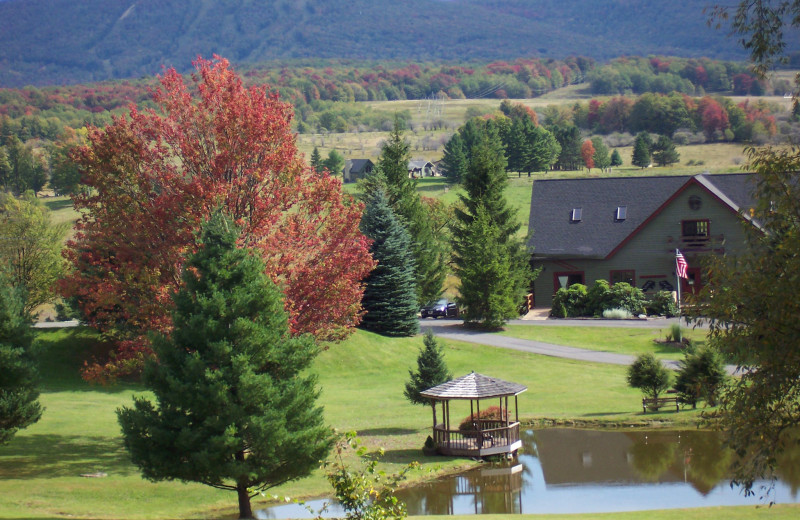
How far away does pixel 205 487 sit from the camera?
73.4ft

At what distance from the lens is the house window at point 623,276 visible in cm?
5488

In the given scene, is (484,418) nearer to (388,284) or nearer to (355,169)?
(388,284)

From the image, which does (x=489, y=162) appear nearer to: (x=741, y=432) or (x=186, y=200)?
(x=186, y=200)

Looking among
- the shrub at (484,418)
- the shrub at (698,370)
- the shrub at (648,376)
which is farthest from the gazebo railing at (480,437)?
the shrub at (698,370)

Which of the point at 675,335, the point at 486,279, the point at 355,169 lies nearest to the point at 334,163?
the point at 355,169

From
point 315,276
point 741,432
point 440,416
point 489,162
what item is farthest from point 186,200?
point 489,162

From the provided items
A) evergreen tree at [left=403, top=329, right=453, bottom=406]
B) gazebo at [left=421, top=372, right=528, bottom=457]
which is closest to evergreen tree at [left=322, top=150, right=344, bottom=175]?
evergreen tree at [left=403, top=329, right=453, bottom=406]

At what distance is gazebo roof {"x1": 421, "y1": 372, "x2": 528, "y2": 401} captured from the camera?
25.5 m

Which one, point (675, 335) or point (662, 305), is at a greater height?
point (662, 305)

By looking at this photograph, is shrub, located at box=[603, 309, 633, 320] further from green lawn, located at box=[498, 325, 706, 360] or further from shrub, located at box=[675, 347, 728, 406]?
shrub, located at box=[675, 347, 728, 406]

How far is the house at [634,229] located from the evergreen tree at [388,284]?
36.7 ft

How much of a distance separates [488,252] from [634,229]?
44.4ft

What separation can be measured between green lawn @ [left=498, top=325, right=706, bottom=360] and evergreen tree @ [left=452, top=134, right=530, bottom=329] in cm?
178

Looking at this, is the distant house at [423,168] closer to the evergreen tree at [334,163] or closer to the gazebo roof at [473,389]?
the evergreen tree at [334,163]
